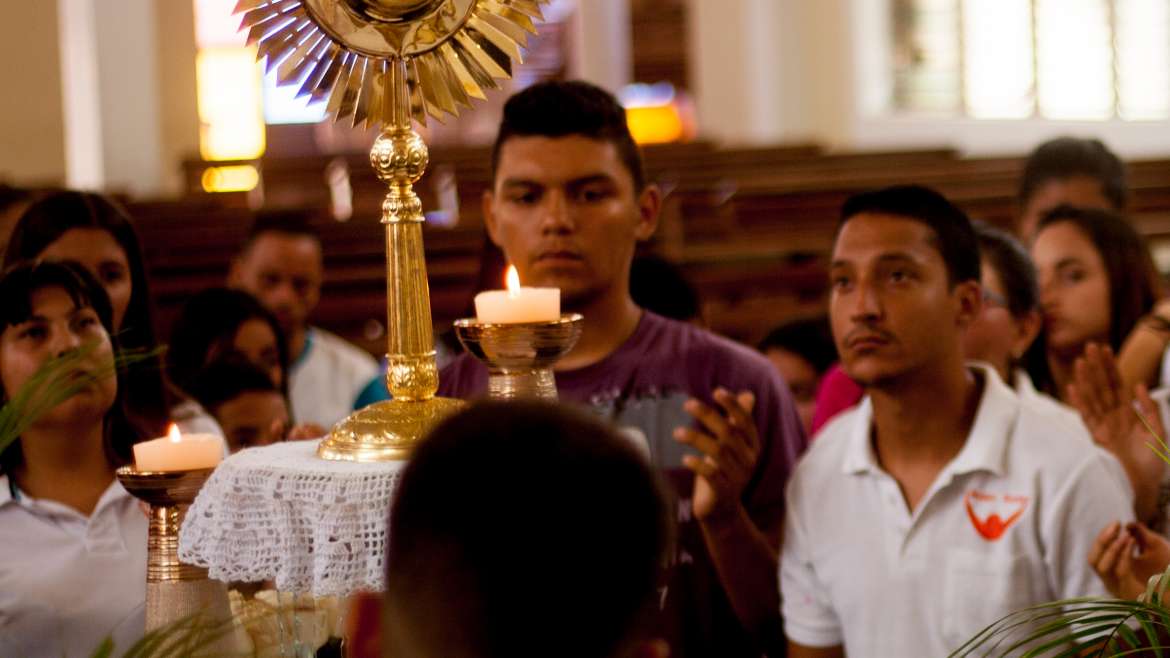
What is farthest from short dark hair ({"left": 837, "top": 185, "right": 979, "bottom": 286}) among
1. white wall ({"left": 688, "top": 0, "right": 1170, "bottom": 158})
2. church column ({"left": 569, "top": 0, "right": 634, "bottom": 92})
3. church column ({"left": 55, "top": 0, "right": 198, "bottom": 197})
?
church column ({"left": 569, "top": 0, "right": 634, "bottom": 92})

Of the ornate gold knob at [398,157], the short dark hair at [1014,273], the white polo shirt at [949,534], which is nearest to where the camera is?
the ornate gold knob at [398,157]

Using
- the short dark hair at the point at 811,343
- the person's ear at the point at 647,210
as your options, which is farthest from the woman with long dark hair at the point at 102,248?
the short dark hair at the point at 811,343

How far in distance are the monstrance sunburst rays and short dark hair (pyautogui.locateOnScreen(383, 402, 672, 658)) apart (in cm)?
89

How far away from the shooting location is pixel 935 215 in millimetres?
2711

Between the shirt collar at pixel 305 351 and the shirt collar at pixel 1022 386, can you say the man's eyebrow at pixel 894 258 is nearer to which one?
the shirt collar at pixel 1022 386

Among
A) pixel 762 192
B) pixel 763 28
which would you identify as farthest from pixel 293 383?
pixel 763 28

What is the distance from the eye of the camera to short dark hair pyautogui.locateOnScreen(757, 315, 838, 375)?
4.05 m

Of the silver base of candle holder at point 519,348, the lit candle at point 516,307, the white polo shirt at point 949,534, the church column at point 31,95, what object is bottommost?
the white polo shirt at point 949,534

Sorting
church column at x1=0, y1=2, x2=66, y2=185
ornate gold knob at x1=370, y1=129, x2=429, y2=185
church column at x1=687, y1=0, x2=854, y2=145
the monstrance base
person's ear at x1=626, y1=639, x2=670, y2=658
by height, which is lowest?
person's ear at x1=626, y1=639, x2=670, y2=658

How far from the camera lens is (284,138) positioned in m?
16.3

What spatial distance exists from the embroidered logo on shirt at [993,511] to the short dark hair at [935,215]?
43 cm

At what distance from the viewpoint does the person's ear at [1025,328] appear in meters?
3.50

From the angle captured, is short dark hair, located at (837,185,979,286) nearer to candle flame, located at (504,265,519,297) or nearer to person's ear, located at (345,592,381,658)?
candle flame, located at (504,265,519,297)

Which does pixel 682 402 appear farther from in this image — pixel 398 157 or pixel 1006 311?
pixel 1006 311
